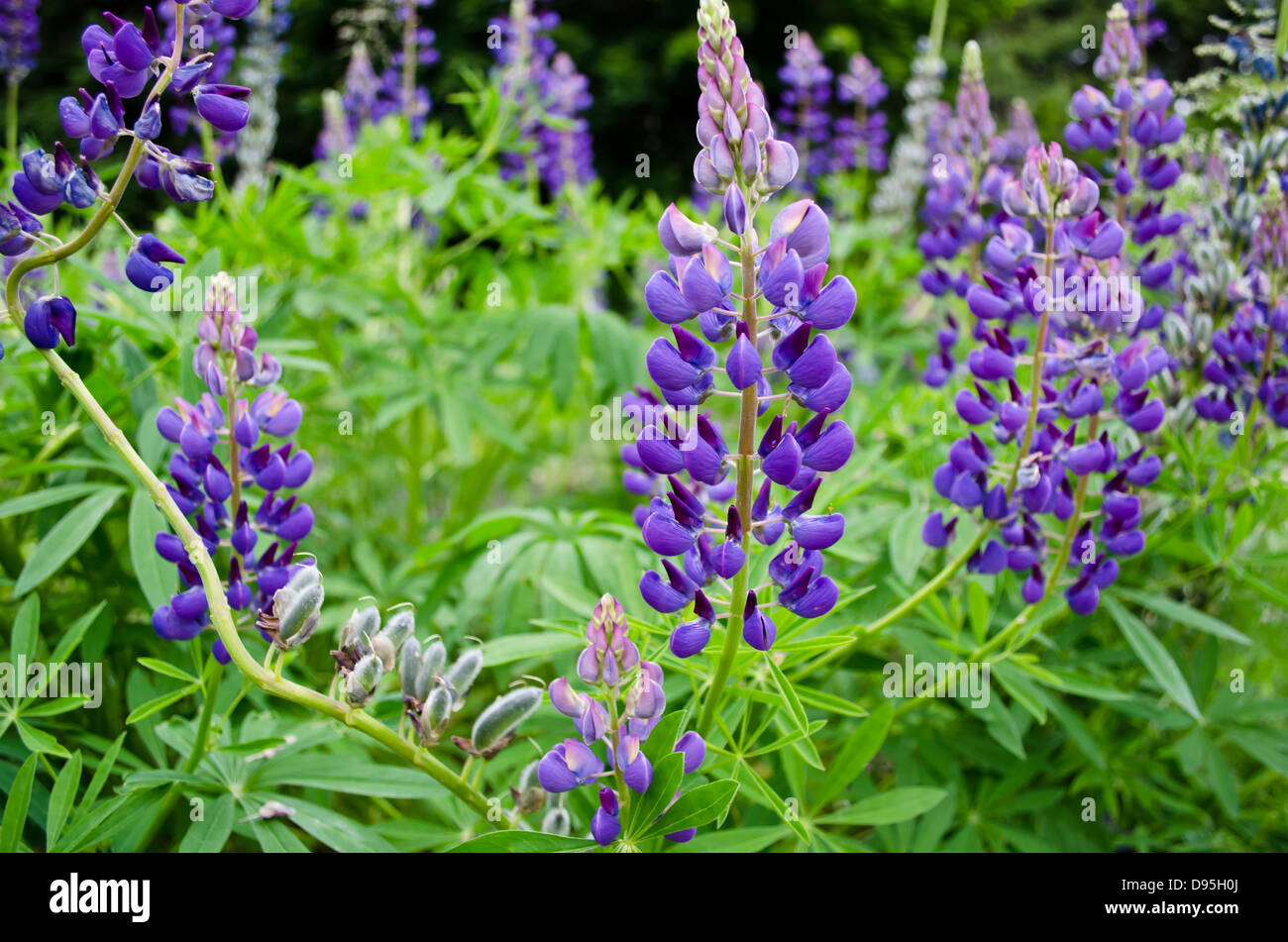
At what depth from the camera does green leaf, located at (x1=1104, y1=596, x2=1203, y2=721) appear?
1.88 meters

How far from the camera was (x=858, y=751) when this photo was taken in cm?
172

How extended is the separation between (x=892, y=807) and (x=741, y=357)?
102cm

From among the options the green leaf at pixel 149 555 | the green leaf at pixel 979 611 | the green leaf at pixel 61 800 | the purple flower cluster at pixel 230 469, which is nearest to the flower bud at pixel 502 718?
the purple flower cluster at pixel 230 469

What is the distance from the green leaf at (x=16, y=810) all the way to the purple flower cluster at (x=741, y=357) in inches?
36.1

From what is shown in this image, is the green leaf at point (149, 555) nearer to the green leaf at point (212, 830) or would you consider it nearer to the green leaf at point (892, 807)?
the green leaf at point (212, 830)

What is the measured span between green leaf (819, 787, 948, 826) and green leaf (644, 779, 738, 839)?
0.58m

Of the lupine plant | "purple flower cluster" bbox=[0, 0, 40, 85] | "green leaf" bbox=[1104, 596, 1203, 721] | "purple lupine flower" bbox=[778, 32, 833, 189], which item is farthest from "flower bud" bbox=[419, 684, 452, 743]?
"purple lupine flower" bbox=[778, 32, 833, 189]

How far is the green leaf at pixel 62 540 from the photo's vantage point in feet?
5.47

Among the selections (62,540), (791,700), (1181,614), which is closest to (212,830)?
(62,540)

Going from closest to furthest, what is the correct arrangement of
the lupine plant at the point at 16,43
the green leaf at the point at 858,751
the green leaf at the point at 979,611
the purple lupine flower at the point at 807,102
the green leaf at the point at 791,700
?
the green leaf at the point at 791,700 < the green leaf at the point at 858,751 < the green leaf at the point at 979,611 < the lupine plant at the point at 16,43 < the purple lupine flower at the point at 807,102

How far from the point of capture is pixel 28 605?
1636mm
